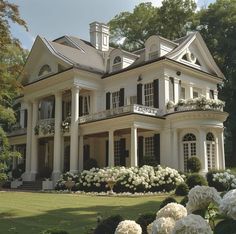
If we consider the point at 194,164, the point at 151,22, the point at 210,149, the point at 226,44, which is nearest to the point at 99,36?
the point at 151,22

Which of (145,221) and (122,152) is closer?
(145,221)

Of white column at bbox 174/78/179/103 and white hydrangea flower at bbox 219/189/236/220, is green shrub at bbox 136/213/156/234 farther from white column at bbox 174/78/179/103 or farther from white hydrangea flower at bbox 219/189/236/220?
white column at bbox 174/78/179/103

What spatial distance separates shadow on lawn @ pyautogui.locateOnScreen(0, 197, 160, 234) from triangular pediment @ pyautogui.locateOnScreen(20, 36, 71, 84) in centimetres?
1728

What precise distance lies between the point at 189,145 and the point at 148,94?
4.54m

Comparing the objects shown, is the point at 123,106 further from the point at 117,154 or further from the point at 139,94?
the point at 117,154

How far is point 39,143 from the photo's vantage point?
33.7m

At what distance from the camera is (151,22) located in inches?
1678

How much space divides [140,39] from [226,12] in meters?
10.6

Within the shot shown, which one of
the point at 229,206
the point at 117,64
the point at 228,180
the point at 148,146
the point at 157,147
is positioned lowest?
the point at 229,206

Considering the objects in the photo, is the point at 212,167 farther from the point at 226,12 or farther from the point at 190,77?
the point at 226,12

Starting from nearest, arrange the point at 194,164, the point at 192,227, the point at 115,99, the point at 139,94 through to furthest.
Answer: the point at 192,227 < the point at 194,164 < the point at 139,94 < the point at 115,99

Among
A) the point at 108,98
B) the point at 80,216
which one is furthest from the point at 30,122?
the point at 80,216

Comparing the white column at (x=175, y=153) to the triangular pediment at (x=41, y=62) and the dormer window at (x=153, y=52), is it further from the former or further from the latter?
the triangular pediment at (x=41, y=62)

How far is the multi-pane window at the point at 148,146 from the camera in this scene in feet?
87.0
